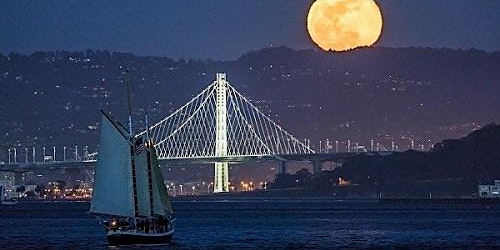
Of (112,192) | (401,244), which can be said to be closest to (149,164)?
(112,192)

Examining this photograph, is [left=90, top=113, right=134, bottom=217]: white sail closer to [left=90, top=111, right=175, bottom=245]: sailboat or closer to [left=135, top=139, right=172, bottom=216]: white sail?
[left=90, top=111, right=175, bottom=245]: sailboat

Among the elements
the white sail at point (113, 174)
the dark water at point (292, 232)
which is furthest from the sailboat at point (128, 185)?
the dark water at point (292, 232)

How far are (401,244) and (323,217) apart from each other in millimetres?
50872

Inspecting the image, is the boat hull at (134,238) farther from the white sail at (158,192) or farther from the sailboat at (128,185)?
the white sail at (158,192)

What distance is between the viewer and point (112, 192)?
276ft

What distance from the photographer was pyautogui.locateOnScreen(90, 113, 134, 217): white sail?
3295 inches

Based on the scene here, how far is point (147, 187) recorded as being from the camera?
8412 centimetres

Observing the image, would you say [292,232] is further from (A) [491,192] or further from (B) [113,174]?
(A) [491,192]

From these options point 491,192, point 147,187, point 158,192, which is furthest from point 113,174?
point 491,192

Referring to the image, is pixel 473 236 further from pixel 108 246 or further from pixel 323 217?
pixel 323 217

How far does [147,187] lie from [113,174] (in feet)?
5.90

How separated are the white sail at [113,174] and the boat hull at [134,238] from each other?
1463 mm

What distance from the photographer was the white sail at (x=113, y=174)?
8369cm

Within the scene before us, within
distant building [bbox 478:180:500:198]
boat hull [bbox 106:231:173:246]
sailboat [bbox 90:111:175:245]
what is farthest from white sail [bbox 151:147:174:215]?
distant building [bbox 478:180:500:198]
